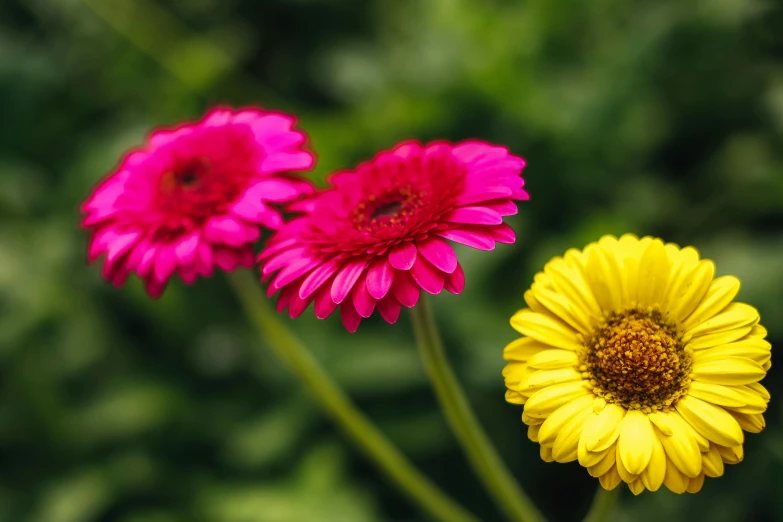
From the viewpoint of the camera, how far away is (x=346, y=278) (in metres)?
0.79

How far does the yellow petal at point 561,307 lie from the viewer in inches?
30.0

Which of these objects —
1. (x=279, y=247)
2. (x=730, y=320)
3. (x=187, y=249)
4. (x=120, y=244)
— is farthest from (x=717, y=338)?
(x=120, y=244)

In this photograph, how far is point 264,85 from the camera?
2465 millimetres

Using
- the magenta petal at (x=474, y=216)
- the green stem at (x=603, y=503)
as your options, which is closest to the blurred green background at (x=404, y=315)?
the green stem at (x=603, y=503)

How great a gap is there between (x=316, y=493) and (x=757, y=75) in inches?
53.8

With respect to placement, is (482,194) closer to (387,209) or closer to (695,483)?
(387,209)

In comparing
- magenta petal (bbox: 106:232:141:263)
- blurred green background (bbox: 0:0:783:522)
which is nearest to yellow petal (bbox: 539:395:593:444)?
magenta petal (bbox: 106:232:141:263)

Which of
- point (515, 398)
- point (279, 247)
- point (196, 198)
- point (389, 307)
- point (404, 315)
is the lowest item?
point (515, 398)

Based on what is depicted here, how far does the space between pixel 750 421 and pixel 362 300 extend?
37 centimetres

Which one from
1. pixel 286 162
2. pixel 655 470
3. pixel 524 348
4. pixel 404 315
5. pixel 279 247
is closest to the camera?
pixel 655 470

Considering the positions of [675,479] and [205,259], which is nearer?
[675,479]

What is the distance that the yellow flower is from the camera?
0.67 meters

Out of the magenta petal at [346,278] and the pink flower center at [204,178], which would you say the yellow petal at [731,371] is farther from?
the pink flower center at [204,178]

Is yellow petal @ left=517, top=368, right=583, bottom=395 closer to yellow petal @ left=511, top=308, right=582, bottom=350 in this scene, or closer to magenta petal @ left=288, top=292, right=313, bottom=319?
yellow petal @ left=511, top=308, right=582, bottom=350
